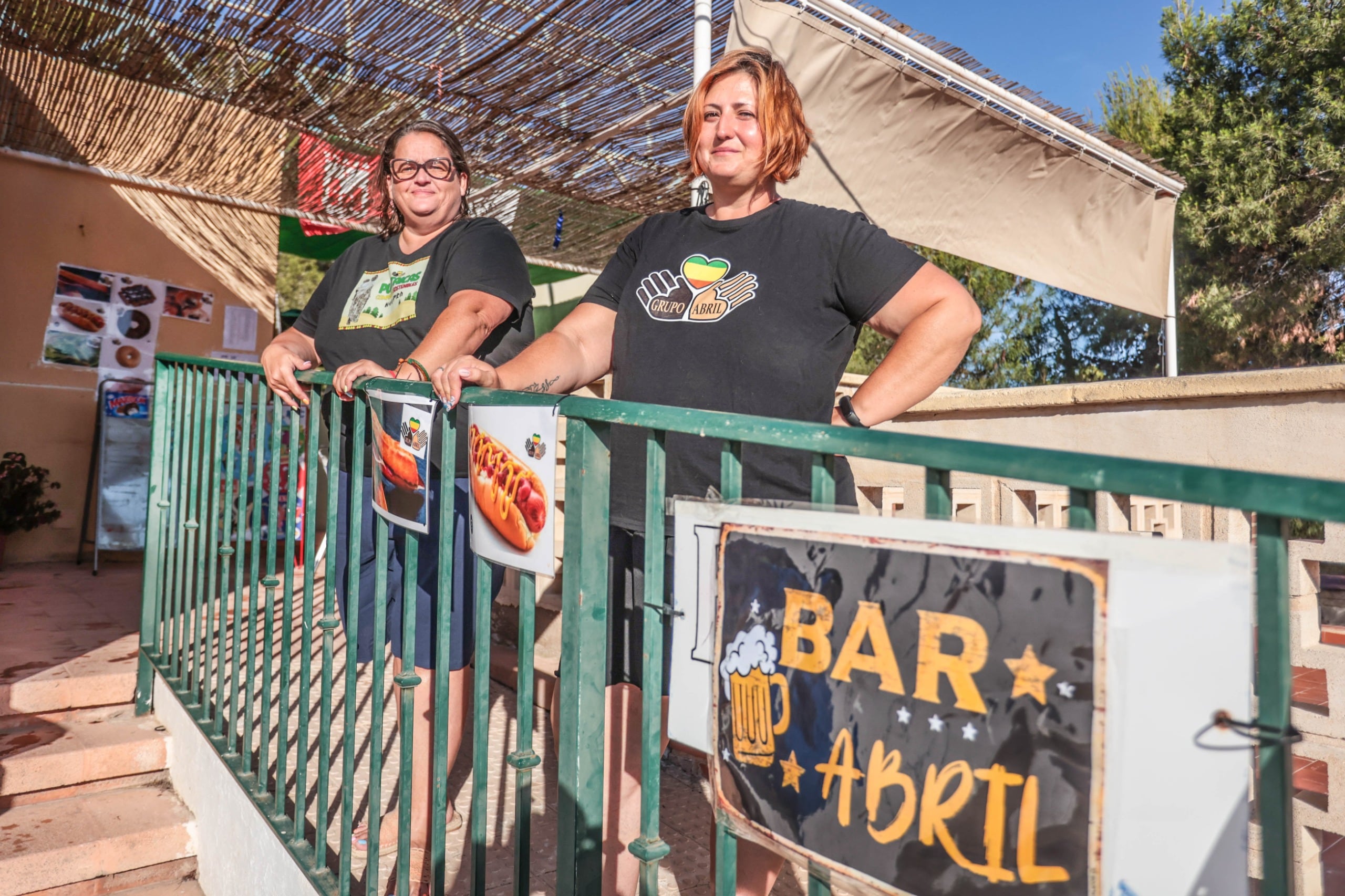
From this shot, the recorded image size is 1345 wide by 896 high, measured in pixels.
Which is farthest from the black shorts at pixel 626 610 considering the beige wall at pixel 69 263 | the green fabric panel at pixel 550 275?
the green fabric panel at pixel 550 275

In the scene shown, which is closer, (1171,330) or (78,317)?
(1171,330)

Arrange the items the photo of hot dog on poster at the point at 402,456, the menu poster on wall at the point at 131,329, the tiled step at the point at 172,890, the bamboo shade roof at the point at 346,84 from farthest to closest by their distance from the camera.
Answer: the menu poster on wall at the point at 131,329, the bamboo shade roof at the point at 346,84, the tiled step at the point at 172,890, the photo of hot dog on poster at the point at 402,456

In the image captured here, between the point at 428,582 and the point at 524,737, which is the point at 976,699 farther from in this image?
the point at 428,582

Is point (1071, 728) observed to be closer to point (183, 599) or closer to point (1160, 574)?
point (1160, 574)

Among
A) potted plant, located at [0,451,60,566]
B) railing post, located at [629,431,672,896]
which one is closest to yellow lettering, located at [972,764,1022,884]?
railing post, located at [629,431,672,896]

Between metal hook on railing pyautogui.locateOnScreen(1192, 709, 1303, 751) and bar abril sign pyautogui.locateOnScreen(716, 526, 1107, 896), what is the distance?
0.08 meters

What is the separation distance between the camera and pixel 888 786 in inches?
34.1

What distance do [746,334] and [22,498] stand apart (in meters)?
5.53

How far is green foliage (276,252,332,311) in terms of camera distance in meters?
20.8

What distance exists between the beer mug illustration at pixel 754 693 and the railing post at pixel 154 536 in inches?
118

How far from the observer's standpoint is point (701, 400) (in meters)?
1.57

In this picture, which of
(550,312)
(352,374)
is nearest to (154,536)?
(352,374)

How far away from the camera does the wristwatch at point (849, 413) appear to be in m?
1.57

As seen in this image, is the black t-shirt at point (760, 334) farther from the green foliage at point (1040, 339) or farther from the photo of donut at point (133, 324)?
the green foliage at point (1040, 339)
